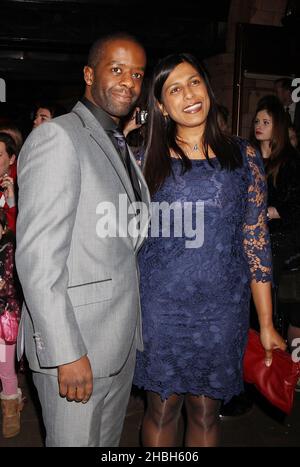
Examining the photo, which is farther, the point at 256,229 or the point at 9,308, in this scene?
the point at 9,308

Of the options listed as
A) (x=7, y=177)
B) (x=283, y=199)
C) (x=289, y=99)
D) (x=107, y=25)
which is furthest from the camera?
(x=107, y=25)

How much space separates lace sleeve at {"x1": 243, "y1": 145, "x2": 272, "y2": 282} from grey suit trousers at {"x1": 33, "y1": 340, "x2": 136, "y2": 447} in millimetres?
796

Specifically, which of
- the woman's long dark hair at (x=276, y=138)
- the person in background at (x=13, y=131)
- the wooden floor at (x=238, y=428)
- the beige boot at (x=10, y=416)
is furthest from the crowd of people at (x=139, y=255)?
the person in background at (x=13, y=131)

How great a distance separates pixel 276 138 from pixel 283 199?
0.51 metres

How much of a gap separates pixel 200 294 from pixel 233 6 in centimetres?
501

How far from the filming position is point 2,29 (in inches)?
213

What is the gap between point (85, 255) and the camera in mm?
1640

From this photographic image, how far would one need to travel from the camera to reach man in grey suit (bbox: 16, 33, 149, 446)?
1.54m

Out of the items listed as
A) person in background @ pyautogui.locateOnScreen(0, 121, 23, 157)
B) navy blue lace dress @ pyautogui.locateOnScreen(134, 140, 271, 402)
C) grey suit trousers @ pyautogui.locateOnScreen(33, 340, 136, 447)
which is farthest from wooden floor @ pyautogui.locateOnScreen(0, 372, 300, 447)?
person in background @ pyautogui.locateOnScreen(0, 121, 23, 157)

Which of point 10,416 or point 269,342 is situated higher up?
point 269,342

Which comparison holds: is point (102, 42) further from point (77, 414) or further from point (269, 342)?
point (269, 342)

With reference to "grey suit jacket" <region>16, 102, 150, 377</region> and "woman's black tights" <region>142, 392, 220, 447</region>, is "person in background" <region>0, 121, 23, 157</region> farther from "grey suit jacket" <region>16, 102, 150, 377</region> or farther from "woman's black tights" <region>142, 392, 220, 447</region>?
"woman's black tights" <region>142, 392, 220, 447</region>

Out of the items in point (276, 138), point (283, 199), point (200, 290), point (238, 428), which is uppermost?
point (276, 138)

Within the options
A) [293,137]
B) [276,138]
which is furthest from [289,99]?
[276,138]
